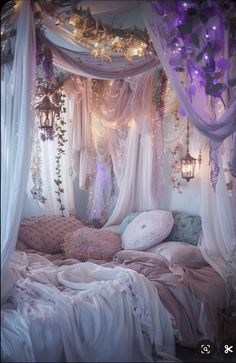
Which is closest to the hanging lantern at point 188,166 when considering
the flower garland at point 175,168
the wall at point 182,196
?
the wall at point 182,196

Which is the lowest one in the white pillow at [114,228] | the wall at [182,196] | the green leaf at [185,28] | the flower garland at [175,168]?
the white pillow at [114,228]

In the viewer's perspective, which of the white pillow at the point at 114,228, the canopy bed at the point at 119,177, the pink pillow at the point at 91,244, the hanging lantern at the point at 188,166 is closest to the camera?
the canopy bed at the point at 119,177

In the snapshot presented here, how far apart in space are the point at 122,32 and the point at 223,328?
2.52 meters

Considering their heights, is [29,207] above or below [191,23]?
below

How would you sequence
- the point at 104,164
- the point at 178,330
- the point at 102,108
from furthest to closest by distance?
the point at 104,164 < the point at 102,108 < the point at 178,330

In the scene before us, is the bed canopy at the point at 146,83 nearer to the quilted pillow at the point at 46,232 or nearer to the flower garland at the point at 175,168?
the flower garland at the point at 175,168

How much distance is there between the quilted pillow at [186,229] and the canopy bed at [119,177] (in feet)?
0.05

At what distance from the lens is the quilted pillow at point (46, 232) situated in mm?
4633

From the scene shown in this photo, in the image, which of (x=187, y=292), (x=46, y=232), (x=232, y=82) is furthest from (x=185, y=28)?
(x=46, y=232)

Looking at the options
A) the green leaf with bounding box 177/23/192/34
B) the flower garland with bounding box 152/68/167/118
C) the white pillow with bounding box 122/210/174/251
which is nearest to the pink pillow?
the white pillow with bounding box 122/210/174/251

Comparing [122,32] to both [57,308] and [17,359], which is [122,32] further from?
[17,359]

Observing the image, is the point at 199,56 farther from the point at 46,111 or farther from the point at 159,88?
the point at 46,111

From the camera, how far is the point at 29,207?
18.7ft

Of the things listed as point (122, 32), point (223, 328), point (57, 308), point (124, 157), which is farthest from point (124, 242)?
point (122, 32)
